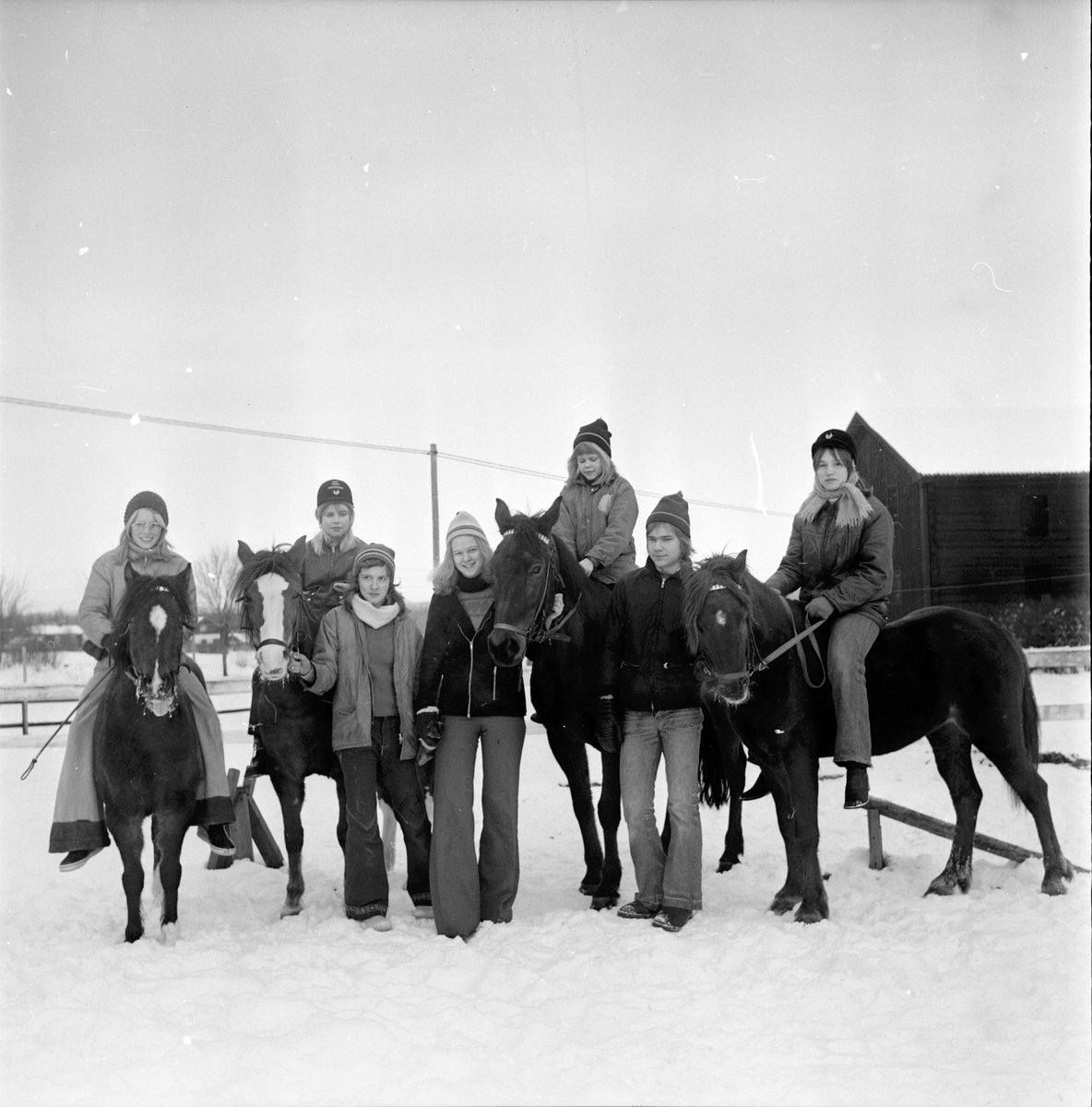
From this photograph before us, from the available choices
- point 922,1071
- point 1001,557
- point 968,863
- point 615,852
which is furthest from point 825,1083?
point 1001,557

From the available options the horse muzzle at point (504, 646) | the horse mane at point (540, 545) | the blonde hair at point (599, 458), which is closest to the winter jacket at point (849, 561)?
the blonde hair at point (599, 458)

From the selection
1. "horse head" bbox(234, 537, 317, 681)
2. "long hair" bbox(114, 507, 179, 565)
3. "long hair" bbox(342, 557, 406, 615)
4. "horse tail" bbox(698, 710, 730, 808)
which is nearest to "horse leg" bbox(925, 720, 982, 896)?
"horse tail" bbox(698, 710, 730, 808)

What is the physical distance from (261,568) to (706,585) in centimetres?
252

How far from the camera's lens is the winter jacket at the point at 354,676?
5500 millimetres

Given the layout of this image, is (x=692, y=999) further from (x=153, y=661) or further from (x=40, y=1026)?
(x=153, y=661)

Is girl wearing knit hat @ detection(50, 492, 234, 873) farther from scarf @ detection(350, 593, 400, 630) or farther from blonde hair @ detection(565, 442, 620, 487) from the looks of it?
blonde hair @ detection(565, 442, 620, 487)

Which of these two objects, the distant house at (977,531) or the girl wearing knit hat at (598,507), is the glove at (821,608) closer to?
the girl wearing knit hat at (598,507)

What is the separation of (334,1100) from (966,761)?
4554 mm

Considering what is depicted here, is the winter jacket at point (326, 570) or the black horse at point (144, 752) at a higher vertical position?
the winter jacket at point (326, 570)

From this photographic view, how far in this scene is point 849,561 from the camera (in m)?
5.68

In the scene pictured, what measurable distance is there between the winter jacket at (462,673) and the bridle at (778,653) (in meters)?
1.17

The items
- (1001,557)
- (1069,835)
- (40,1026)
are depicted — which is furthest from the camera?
(1001,557)

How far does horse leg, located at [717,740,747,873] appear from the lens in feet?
21.5

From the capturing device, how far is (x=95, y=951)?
477 cm
